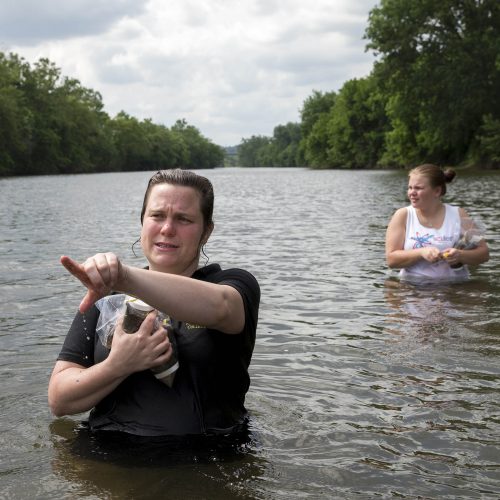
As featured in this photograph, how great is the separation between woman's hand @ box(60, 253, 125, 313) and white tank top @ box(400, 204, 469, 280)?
264 inches

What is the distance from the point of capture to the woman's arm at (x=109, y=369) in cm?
323

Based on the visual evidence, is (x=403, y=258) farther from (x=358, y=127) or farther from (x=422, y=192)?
(x=358, y=127)

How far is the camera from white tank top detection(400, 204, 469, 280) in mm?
8773

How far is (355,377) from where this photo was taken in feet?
18.4

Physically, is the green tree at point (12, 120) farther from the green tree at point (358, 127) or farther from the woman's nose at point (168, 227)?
the woman's nose at point (168, 227)

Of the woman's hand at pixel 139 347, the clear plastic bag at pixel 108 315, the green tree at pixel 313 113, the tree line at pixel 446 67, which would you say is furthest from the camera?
the green tree at pixel 313 113

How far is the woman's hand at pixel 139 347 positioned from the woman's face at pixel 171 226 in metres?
0.37

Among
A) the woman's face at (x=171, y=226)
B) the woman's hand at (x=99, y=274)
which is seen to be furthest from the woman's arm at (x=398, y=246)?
the woman's hand at (x=99, y=274)

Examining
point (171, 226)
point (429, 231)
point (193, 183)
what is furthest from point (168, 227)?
point (429, 231)

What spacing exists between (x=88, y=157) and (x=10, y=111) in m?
31.4

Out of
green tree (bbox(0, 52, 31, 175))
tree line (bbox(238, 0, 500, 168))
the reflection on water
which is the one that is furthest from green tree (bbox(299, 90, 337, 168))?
the reflection on water

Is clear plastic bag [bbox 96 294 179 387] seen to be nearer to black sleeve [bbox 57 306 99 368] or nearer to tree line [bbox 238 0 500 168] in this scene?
black sleeve [bbox 57 306 99 368]

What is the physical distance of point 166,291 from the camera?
278 cm

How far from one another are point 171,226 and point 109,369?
69cm
